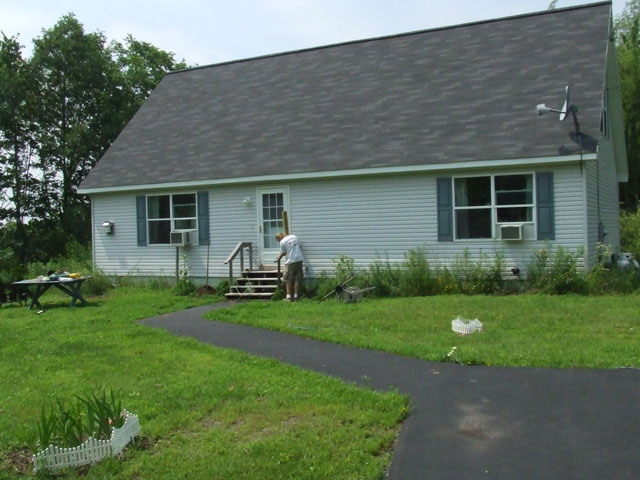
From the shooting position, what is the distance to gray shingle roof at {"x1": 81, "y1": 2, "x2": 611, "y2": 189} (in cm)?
1424

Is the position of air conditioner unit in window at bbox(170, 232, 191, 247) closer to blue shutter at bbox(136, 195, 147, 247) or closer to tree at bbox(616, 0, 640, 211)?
blue shutter at bbox(136, 195, 147, 247)

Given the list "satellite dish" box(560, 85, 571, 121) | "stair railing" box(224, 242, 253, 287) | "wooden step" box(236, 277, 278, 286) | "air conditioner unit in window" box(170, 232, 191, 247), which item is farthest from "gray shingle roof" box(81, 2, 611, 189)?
"wooden step" box(236, 277, 278, 286)

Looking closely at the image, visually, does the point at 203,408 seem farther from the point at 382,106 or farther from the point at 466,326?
the point at 382,106

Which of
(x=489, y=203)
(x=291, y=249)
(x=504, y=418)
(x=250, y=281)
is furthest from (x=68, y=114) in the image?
(x=504, y=418)

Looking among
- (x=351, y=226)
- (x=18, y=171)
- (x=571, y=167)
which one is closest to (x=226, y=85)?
(x=351, y=226)

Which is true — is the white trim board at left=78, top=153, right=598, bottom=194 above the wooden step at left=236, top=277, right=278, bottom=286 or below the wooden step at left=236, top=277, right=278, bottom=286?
above

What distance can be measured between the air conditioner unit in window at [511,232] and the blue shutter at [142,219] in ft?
31.4

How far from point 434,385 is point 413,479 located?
222cm

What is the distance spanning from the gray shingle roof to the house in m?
0.05

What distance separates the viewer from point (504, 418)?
5645 millimetres

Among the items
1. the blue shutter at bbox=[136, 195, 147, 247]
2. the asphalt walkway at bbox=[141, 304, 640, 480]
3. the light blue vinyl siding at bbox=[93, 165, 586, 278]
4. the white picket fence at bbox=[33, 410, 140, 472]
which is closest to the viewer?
the asphalt walkway at bbox=[141, 304, 640, 480]

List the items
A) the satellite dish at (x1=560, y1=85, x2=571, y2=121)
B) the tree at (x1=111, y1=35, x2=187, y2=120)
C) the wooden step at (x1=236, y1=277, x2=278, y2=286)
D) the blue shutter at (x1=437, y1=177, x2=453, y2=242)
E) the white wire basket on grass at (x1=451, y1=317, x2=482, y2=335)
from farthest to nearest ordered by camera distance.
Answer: the tree at (x1=111, y1=35, x2=187, y2=120), the wooden step at (x1=236, y1=277, x2=278, y2=286), the blue shutter at (x1=437, y1=177, x2=453, y2=242), the satellite dish at (x1=560, y1=85, x2=571, y2=121), the white wire basket on grass at (x1=451, y1=317, x2=482, y2=335)

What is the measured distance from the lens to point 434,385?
22.1 ft

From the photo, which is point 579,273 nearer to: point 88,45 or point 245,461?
point 245,461
